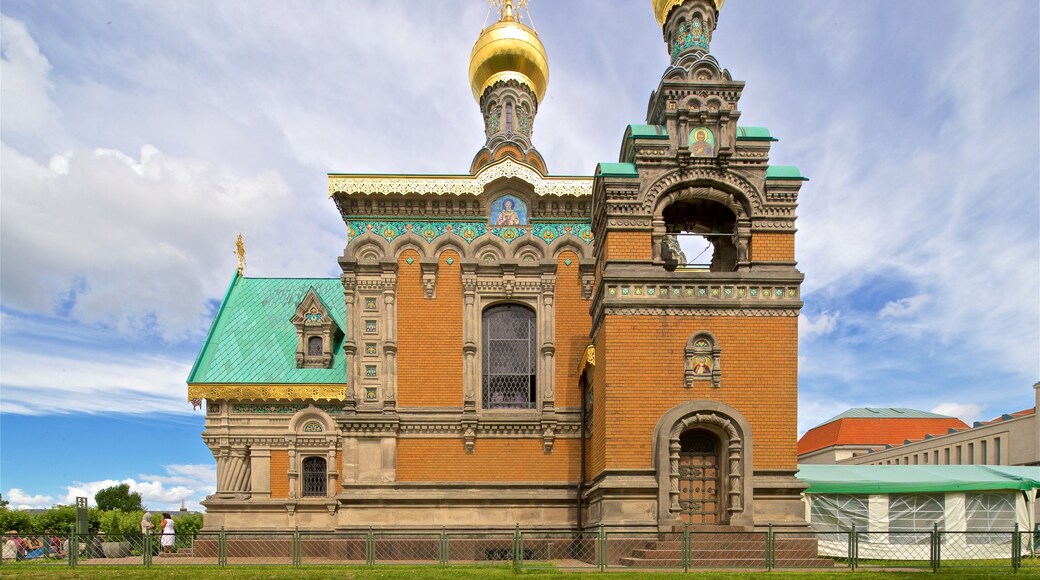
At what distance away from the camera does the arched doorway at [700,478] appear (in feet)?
41.3

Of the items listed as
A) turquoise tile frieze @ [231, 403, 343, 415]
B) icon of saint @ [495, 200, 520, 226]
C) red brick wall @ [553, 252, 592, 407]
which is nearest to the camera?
red brick wall @ [553, 252, 592, 407]

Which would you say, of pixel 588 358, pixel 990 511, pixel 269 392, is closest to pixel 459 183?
pixel 588 358

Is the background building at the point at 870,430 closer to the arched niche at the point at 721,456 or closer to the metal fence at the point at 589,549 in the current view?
the metal fence at the point at 589,549

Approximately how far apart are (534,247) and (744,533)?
7.50 m

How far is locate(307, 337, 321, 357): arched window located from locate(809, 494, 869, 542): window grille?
11807mm

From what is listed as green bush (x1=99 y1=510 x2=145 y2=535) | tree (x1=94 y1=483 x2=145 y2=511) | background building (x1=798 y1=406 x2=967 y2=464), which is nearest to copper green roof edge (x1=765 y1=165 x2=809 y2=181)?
green bush (x1=99 y1=510 x2=145 y2=535)

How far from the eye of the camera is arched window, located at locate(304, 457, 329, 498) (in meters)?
17.5

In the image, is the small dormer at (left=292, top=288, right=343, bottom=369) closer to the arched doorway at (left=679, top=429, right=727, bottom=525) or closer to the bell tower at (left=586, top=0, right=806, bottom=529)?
the bell tower at (left=586, top=0, right=806, bottom=529)

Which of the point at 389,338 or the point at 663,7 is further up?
the point at 663,7

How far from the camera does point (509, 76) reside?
68.1 ft

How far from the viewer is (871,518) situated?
14.5m

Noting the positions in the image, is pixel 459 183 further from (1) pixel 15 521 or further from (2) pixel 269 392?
(1) pixel 15 521

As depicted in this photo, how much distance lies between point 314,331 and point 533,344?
19.1 feet

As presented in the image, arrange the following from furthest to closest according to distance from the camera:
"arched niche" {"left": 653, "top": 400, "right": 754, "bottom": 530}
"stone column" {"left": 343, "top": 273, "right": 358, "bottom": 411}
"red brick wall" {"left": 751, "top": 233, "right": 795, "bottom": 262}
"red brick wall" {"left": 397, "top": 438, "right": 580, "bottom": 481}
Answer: "stone column" {"left": 343, "top": 273, "right": 358, "bottom": 411}
"red brick wall" {"left": 397, "top": 438, "right": 580, "bottom": 481}
"red brick wall" {"left": 751, "top": 233, "right": 795, "bottom": 262}
"arched niche" {"left": 653, "top": 400, "right": 754, "bottom": 530}
